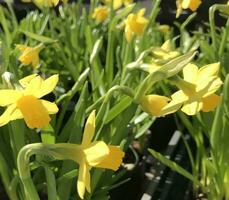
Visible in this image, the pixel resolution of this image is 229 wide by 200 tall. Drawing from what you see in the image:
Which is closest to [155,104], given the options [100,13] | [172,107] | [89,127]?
[172,107]

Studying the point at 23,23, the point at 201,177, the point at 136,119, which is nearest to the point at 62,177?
the point at 136,119

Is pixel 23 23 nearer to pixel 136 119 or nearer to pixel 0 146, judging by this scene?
pixel 136 119

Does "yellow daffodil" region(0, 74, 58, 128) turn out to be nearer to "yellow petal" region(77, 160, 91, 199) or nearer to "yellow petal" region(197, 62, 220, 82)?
"yellow petal" region(77, 160, 91, 199)

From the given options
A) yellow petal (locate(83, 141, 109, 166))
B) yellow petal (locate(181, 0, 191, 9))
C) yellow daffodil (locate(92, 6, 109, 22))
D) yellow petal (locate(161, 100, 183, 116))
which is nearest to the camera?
yellow petal (locate(83, 141, 109, 166))

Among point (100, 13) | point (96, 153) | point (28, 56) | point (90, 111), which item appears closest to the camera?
point (96, 153)

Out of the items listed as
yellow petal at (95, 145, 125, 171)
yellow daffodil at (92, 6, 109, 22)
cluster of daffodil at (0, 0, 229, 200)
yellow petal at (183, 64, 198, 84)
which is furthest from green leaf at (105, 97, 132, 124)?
yellow daffodil at (92, 6, 109, 22)

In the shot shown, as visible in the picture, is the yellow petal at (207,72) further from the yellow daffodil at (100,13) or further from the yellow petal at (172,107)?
the yellow daffodil at (100,13)

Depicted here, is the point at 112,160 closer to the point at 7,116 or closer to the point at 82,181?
the point at 82,181
